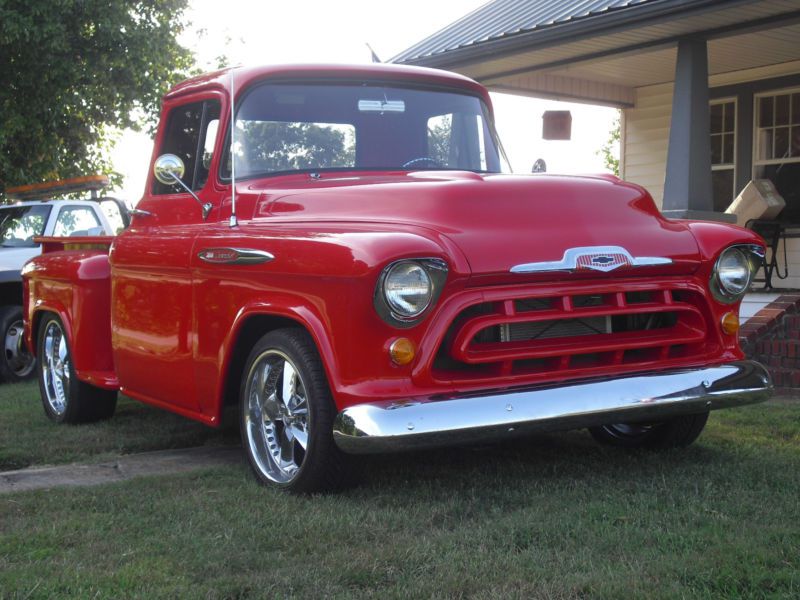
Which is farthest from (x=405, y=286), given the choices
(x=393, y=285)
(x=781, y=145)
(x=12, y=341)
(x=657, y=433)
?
(x=781, y=145)

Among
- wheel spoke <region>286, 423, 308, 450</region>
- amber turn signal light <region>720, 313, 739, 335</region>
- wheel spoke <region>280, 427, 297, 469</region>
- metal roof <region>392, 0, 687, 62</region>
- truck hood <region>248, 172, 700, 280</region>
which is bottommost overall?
wheel spoke <region>280, 427, 297, 469</region>

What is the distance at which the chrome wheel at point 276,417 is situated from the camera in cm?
454

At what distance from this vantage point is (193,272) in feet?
16.6

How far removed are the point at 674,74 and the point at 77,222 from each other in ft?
21.5

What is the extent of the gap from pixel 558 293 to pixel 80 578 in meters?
2.01

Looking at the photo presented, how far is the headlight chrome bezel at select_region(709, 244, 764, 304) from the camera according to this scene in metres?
4.63

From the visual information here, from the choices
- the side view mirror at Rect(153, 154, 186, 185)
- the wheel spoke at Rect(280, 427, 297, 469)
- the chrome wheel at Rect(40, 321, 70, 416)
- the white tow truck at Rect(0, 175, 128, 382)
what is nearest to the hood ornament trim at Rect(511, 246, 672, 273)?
the wheel spoke at Rect(280, 427, 297, 469)

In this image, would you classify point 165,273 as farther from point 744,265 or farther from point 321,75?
point 744,265

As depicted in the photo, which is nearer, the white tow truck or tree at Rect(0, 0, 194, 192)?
the white tow truck

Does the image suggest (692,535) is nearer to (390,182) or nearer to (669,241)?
(669,241)

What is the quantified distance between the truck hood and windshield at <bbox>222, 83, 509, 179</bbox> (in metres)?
0.41

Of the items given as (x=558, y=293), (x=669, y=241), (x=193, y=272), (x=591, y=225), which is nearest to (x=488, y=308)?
(x=558, y=293)

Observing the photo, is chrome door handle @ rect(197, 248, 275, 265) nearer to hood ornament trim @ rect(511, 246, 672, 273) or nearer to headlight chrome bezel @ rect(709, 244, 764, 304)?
hood ornament trim @ rect(511, 246, 672, 273)

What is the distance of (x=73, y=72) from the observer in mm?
16297
